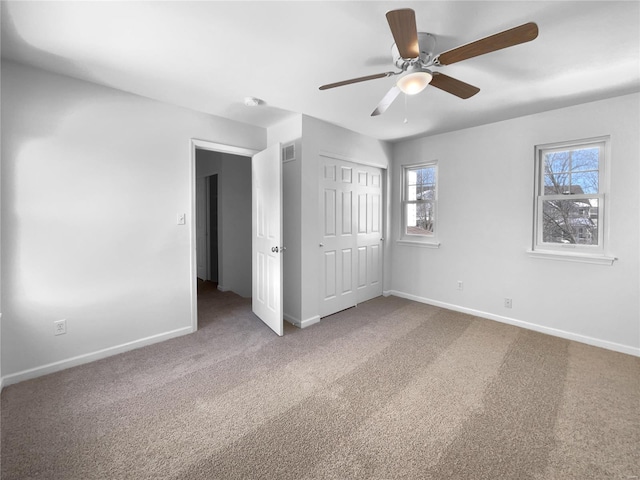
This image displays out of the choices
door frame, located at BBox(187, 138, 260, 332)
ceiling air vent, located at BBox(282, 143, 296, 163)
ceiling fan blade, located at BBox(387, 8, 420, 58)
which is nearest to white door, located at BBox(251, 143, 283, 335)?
ceiling air vent, located at BBox(282, 143, 296, 163)

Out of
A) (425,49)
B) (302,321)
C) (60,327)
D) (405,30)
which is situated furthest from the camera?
(302,321)

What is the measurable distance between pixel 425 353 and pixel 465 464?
1.23 meters

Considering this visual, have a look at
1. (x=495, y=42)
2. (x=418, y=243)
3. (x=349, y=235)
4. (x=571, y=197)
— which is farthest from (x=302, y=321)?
(x=571, y=197)

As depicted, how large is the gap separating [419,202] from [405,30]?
316 centimetres

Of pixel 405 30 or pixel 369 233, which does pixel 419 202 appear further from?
pixel 405 30

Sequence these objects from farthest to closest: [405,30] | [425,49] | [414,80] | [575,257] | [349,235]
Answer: [349,235]
[575,257]
[425,49]
[414,80]
[405,30]

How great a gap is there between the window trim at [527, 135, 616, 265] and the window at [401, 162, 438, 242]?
1174mm

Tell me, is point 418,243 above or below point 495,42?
below

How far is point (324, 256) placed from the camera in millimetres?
3631

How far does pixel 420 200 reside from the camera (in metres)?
4.30

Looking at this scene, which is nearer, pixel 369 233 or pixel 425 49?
pixel 425 49

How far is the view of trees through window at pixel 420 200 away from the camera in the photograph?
420 centimetres

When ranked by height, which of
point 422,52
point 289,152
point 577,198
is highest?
point 422,52

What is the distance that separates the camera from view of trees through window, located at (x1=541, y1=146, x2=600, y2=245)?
9.70 ft
